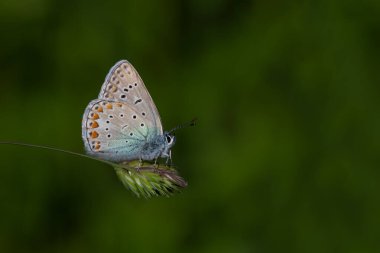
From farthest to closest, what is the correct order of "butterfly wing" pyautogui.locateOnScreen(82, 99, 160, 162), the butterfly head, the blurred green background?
the blurred green background → the butterfly head → "butterfly wing" pyautogui.locateOnScreen(82, 99, 160, 162)

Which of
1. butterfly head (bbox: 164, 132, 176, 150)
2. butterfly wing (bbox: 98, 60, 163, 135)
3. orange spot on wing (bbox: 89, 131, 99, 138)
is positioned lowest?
butterfly head (bbox: 164, 132, 176, 150)

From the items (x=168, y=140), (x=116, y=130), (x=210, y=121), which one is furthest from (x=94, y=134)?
(x=210, y=121)

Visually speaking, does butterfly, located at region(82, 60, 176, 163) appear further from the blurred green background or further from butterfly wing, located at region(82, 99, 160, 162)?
the blurred green background

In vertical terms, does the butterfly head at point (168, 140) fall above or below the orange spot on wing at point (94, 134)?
below

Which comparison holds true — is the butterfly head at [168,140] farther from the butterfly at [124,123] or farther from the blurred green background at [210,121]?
the blurred green background at [210,121]

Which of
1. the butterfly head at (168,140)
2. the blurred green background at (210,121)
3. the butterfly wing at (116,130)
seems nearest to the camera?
the butterfly wing at (116,130)

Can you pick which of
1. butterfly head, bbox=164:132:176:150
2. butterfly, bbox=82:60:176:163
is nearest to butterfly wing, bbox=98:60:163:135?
butterfly, bbox=82:60:176:163

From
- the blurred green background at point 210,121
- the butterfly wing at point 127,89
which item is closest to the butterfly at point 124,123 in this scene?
Answer: the butterfly wing at point 127,89

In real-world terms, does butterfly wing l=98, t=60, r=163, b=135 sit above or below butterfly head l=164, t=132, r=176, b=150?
above

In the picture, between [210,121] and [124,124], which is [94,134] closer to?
[124,124]
